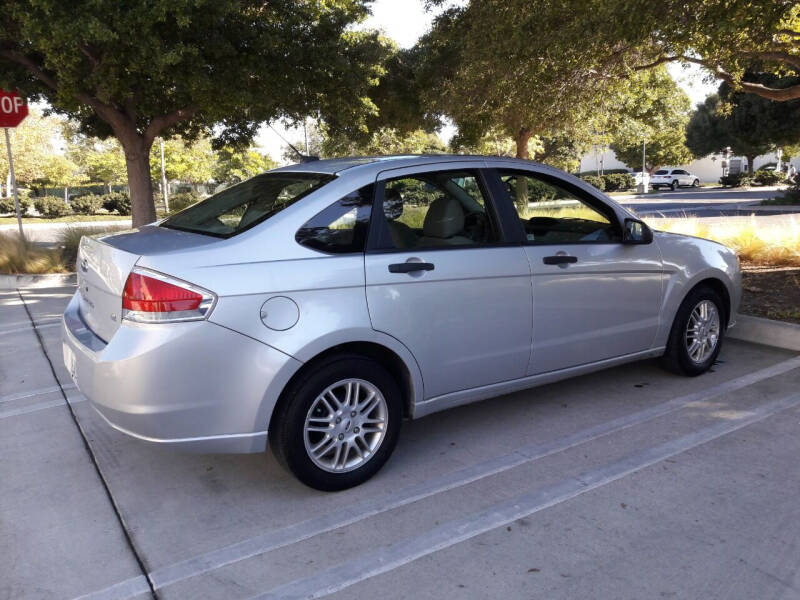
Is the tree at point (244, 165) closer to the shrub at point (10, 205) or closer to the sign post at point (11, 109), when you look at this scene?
the shrub at point (10, 205)

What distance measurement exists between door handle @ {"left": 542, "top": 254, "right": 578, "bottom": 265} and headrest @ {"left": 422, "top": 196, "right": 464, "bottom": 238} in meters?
0.57

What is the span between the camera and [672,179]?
1893 inches

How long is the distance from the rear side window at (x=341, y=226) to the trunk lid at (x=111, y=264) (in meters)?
0.49

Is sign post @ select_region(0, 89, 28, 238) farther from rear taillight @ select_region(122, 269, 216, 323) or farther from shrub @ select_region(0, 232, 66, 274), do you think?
rear taillight @ select_region(122, 269, 216, 323)

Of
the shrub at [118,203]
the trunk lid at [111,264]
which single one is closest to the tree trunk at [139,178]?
the trunk lid at [111,264]

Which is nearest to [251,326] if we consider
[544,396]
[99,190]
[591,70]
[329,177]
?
[329,177]

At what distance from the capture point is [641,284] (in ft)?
14.8

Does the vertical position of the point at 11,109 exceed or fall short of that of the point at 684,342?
it exceeds it

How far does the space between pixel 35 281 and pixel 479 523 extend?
376 inches

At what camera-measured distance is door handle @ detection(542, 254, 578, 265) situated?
159 inches

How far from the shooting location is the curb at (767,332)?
580 cm

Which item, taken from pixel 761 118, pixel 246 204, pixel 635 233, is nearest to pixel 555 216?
pixel 635 233

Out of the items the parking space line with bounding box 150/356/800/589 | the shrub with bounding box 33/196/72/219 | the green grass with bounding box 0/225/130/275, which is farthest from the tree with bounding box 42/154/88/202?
the parking space line with bounding box 150/356/800/589

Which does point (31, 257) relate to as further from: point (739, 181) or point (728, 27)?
point (739, 181)
